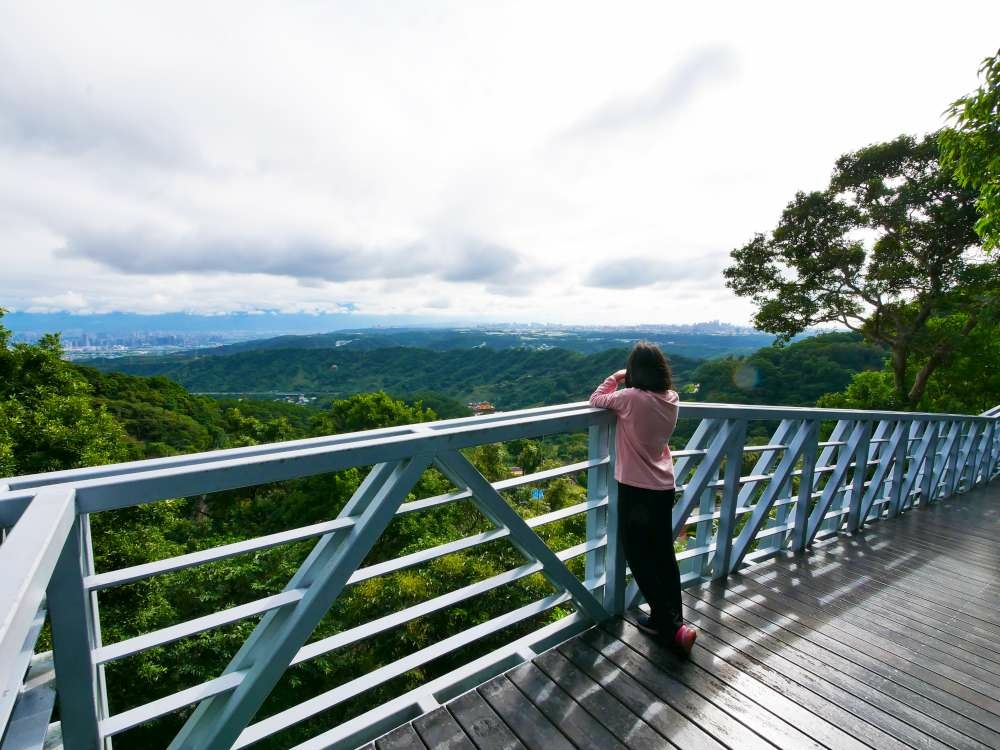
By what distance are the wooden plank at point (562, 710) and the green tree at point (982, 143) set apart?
4899 mm

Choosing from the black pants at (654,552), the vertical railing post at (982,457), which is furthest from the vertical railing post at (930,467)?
the black pants at (654,552)

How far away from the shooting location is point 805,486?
3.55 m

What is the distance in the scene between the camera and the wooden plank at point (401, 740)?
5.71 feet

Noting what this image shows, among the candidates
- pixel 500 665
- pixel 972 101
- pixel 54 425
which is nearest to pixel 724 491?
pixel 500 665

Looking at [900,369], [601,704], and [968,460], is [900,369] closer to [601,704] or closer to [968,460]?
[968,460]

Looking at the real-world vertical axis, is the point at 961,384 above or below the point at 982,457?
below

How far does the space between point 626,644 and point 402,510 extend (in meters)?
1.46

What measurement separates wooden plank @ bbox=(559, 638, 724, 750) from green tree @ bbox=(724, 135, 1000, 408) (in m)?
13.6

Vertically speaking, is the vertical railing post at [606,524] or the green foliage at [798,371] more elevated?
the vertical railing post at [606,524]

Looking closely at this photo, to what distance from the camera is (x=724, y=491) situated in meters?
2.97

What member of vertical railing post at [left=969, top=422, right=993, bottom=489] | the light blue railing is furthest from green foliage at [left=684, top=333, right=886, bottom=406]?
the light blue railing

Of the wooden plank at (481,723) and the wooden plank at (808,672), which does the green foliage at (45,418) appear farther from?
the wooden plank at (808,672)

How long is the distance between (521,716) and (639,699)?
541 mm

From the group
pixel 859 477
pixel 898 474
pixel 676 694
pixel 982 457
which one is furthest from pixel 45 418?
pixel 982 457
